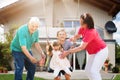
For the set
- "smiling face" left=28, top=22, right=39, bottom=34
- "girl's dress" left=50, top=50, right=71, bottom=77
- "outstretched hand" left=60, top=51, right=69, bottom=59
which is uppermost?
"smiling face" left=28, top=22, right=39, bottom=34

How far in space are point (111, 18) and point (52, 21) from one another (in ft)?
17.3

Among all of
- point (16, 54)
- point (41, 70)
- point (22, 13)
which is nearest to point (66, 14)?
point (22, 13)

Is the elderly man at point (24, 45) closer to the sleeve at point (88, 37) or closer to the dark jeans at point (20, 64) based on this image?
the dark jeans at point (20, 64)

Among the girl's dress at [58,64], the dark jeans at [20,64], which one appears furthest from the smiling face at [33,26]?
the girl's dress at [58,64]

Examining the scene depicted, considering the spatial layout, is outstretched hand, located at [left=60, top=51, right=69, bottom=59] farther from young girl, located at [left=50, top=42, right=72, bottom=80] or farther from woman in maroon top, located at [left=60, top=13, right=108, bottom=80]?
young girl, located at [left=50, top=42, right=72, bottom=80]

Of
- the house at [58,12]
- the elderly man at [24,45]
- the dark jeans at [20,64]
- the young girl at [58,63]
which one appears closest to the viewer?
the elderly man at [24,45]

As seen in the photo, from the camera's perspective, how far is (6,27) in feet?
119

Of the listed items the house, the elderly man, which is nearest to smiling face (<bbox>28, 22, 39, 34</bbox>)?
the elderly man

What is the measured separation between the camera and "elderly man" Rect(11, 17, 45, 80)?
8.73 meters

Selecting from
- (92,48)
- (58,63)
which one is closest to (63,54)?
(92,48)

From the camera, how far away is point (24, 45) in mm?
8641

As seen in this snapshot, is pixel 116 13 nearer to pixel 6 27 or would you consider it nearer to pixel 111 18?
pixel 111 18

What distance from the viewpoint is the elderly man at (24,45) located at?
873 centimetres

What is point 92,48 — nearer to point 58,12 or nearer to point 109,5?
point 109,5
